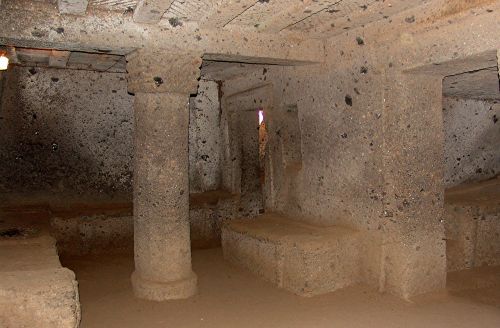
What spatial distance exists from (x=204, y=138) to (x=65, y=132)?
80.4 inches

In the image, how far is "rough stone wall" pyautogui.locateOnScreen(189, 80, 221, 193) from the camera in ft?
23.0

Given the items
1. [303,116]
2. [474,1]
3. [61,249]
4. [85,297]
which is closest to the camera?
[474,1]

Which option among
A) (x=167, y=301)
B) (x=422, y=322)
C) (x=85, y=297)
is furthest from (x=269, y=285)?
(x=85, y=297)

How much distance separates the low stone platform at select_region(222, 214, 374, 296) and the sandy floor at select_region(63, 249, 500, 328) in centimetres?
11

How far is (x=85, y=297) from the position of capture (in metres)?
4.26

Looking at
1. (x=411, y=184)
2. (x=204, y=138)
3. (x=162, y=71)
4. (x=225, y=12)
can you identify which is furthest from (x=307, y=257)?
(x=204, y=138)

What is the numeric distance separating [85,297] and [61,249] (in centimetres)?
177

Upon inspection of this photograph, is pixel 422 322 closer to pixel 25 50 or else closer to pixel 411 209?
pixel 411 209

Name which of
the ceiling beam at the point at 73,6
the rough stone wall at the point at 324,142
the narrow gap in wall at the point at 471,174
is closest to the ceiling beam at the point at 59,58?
the ceiling beam at the point at 73,6

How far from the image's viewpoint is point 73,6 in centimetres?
341

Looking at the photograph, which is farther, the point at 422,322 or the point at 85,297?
the point at 85,297

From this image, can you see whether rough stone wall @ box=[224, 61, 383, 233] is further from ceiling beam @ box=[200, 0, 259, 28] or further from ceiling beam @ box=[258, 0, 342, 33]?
ceiling beam @ box=[200, 0, 259, 28]

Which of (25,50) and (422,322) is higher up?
(25,50)

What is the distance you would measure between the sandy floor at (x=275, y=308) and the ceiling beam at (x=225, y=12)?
97.6 inches
